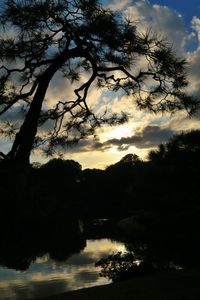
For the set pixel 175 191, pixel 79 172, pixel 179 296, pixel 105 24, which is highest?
pixel 79 172

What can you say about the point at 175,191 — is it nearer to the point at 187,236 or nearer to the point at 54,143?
the point at 187,236

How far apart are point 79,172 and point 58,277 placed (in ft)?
196

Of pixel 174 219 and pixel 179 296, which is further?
pixel 174 219

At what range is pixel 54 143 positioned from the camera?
7344mm

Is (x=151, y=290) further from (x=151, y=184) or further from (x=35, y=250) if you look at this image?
(x=35, y=250)

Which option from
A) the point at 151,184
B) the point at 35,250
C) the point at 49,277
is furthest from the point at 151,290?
the point at 35,250

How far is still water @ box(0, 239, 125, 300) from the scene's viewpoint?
37.6ft

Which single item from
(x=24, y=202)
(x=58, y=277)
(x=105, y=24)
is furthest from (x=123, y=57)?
(x=58, y=277)

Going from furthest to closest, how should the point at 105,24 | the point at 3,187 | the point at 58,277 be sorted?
the point at 58,277
the point at 105,24
the point at 3,187

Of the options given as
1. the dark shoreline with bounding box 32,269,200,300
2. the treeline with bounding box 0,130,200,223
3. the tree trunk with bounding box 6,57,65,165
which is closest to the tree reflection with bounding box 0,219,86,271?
the treeline with bounding box 0,130,200,223

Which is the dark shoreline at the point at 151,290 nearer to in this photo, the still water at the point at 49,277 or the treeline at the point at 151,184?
the treeline at the point at 151,184

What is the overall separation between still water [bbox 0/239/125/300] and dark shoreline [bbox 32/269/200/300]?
11.7 feet

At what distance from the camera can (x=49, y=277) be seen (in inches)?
541

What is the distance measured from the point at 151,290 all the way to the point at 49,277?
7.16 metres
